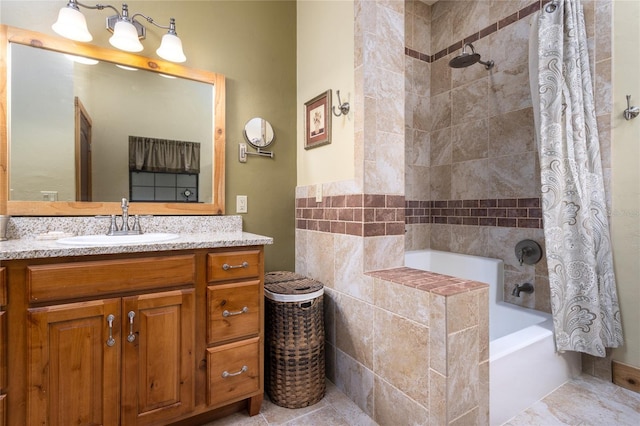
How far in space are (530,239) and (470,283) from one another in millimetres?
1113

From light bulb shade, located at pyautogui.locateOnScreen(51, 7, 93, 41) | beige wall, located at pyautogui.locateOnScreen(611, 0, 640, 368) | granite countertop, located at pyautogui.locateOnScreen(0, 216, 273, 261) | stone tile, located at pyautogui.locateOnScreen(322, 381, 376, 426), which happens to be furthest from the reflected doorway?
beige wall, located at pyautogui.locateOnScreen(611, 0, 640, 368)

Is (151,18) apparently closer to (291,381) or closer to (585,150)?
(291,381)

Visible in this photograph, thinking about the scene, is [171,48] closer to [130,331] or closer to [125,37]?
[125,37]

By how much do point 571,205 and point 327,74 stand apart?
1.54 metres

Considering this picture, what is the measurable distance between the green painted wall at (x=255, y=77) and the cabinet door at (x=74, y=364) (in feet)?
3.11

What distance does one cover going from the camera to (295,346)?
1543 millimetres

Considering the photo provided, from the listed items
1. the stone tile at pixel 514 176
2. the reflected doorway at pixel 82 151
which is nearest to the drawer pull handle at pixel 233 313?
the reflected doorway at pixel 82 151

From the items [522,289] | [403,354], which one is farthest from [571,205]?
[403,354]

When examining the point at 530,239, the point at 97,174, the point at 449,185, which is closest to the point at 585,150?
the point at 530,239

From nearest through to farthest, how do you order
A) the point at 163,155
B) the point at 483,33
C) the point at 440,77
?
the point at 163,155 → the point at 483,33 → the point at 440,77

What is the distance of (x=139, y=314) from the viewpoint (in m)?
1.22

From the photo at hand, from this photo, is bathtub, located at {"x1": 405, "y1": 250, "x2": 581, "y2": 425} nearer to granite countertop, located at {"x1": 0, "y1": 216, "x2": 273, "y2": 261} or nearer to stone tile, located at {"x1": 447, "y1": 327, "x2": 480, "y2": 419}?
stone tile, located at {"x1": 447, "y1": 327, "x2": 480, "y2": 419}

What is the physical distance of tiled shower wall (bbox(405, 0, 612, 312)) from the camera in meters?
2.04

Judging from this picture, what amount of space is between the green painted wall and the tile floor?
2.82 ft
